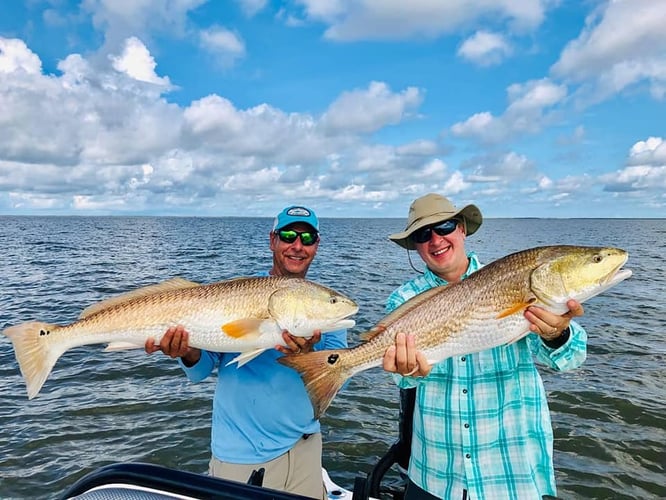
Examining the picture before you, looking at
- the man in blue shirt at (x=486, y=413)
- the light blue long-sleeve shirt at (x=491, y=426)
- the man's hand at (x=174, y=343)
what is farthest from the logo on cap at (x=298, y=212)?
the light blue long-sleeve shirt at (x=491, y=426)

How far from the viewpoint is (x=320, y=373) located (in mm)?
3621

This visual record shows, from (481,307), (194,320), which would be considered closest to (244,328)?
(194,320)

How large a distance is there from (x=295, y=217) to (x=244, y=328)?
1156mm

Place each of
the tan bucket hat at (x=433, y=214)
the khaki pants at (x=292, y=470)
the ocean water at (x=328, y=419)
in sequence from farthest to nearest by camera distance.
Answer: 1. the ocean water at (x=328, y=419)
2. the khaki pants at (x=292, y=470)
3. the tan bucket hat at (x=433, y=214)

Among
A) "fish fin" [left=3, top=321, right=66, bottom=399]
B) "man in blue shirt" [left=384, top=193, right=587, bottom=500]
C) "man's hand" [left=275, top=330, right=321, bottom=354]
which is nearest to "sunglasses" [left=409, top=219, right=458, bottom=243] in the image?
"man in blue shirt" [left=384, top=193, right=587, bottom=500]

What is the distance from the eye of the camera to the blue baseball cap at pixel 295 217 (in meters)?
4.39

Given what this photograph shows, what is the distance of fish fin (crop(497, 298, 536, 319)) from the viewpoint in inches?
133

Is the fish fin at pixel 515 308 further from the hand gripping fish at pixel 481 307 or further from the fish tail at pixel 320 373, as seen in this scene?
the fish tail at pixel 320 373

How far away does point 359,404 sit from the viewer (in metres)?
9.70

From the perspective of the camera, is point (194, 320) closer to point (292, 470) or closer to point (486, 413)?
point (292, 470)

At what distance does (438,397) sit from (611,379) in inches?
374

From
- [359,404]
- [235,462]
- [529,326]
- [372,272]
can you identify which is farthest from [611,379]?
[372,272]

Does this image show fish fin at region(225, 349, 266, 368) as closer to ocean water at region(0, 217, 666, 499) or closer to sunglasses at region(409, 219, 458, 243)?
sunglasses at region(409, 219, 458, 243)

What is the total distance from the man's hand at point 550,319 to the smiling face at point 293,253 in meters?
1.99
